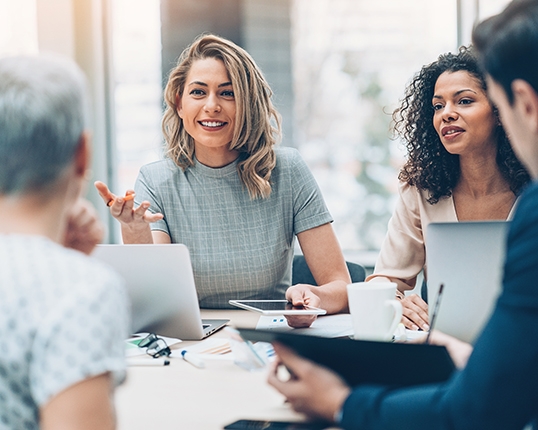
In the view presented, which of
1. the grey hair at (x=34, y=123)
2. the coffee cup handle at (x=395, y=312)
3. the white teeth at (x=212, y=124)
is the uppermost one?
the white teeth at (x=212, y=124)

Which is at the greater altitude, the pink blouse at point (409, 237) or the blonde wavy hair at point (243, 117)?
the blonde wavy hair at point (243, 117)

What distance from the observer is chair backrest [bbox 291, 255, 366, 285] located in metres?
2.22

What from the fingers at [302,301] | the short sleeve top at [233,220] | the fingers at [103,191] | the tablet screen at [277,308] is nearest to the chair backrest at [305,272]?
the short sleeve top at [233,220]

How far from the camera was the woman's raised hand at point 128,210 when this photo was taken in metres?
1.79

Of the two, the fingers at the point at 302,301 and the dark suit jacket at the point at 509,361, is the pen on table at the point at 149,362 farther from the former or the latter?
the dark suit jacket at the point at 509,361

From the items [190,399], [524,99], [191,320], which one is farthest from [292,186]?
[524,99]

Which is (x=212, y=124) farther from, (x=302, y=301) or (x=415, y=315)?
(x=415, y=315)

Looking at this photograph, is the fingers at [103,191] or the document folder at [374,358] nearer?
the document folder at [374,358]

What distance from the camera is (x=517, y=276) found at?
28.5 inches

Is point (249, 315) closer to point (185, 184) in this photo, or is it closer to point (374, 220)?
point (185, 184)

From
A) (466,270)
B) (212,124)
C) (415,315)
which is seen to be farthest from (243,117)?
(466,270)

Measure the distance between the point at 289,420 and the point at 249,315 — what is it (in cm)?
86

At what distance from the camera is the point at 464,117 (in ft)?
6.84

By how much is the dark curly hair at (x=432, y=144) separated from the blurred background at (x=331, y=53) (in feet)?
3.65
